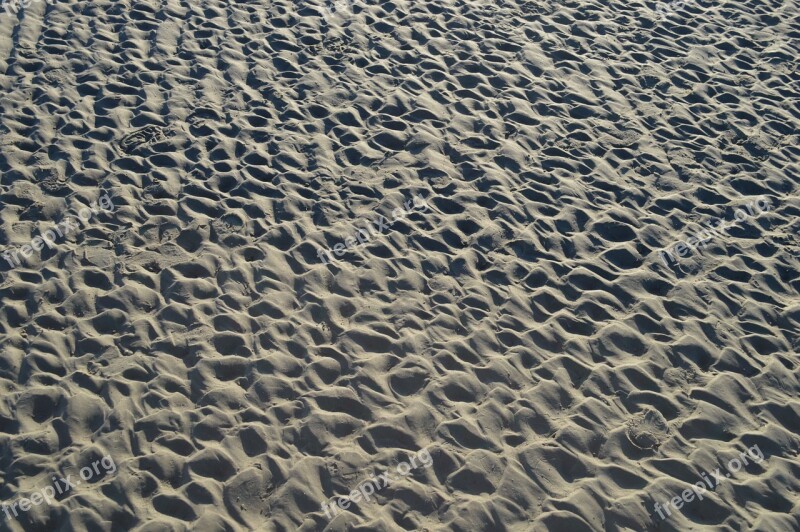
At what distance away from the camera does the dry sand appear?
562cm

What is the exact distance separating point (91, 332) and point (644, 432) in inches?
168

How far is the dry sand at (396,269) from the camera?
221 inches

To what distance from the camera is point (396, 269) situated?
7203 mm

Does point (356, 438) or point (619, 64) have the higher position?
point (619, 64)

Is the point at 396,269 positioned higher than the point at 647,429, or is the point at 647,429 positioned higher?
the point at 647,429

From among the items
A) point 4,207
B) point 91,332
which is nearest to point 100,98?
point 4,207

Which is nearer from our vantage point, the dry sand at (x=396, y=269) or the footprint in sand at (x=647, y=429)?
the dry sand at (x=396, y=269)

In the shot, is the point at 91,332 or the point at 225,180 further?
the point at 225,180

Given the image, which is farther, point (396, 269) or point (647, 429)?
point (396, 269)

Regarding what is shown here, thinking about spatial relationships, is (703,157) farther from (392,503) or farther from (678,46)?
(392,503)

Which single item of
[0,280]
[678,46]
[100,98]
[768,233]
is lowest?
[0,280]

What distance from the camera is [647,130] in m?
9.08

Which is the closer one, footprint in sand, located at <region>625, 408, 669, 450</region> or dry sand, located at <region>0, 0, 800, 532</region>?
dry sand, located at <region>0, 0, 800, 532</region>

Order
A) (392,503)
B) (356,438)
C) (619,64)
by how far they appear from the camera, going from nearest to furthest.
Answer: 1. (392,503)
2. (356,438)
3. (619,64)
